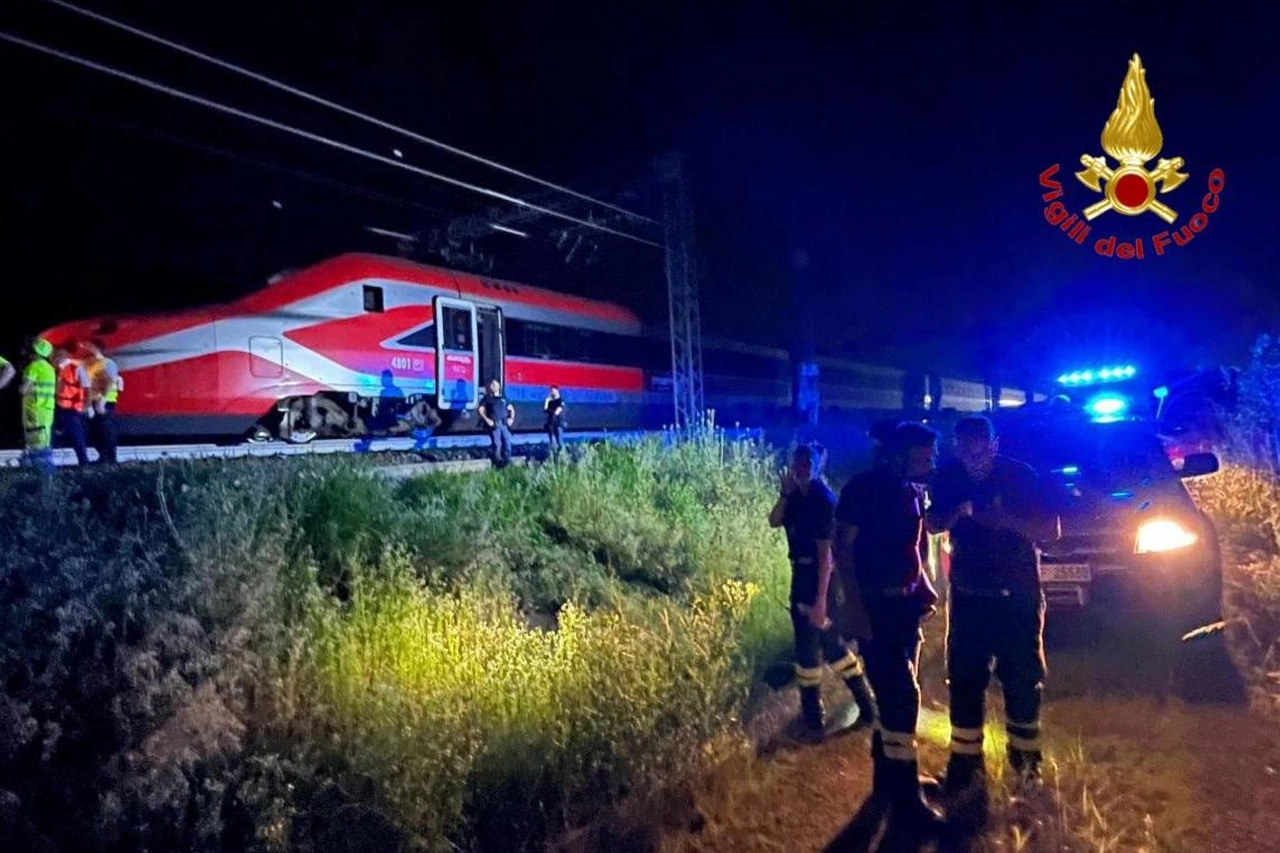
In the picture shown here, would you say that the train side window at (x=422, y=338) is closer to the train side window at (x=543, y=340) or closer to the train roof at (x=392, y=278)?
the train roof at (x=392, y=278)

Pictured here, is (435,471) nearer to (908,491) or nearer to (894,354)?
(908,491)

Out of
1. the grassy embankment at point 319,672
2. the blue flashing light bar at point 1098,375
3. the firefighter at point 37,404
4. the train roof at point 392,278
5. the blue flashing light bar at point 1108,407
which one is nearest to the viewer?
the grassy embankment at point 319,672

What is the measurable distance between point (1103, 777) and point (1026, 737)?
40 cm

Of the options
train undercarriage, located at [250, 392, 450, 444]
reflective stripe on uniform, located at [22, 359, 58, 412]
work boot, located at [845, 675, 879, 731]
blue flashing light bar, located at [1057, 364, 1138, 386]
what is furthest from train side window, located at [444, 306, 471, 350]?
work boot, located at [845, 675, 879, 731]

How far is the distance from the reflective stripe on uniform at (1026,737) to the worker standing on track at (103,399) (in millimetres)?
9469

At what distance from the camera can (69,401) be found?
9.67 meters

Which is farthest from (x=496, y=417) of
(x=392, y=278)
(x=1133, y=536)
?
(x=1133, y=536)

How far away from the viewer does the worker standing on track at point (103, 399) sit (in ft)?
32.3

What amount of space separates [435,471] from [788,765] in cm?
480

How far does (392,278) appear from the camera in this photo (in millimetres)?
14820

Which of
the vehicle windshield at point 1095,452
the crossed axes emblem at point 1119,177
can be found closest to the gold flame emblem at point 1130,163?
the crossed axes emblem at point 1119,177

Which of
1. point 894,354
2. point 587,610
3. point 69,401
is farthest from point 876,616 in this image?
point 894,354

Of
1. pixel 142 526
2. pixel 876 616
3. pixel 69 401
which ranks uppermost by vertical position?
pixel 69 401

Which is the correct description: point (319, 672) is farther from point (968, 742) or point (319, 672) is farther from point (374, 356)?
point (374, 356)
